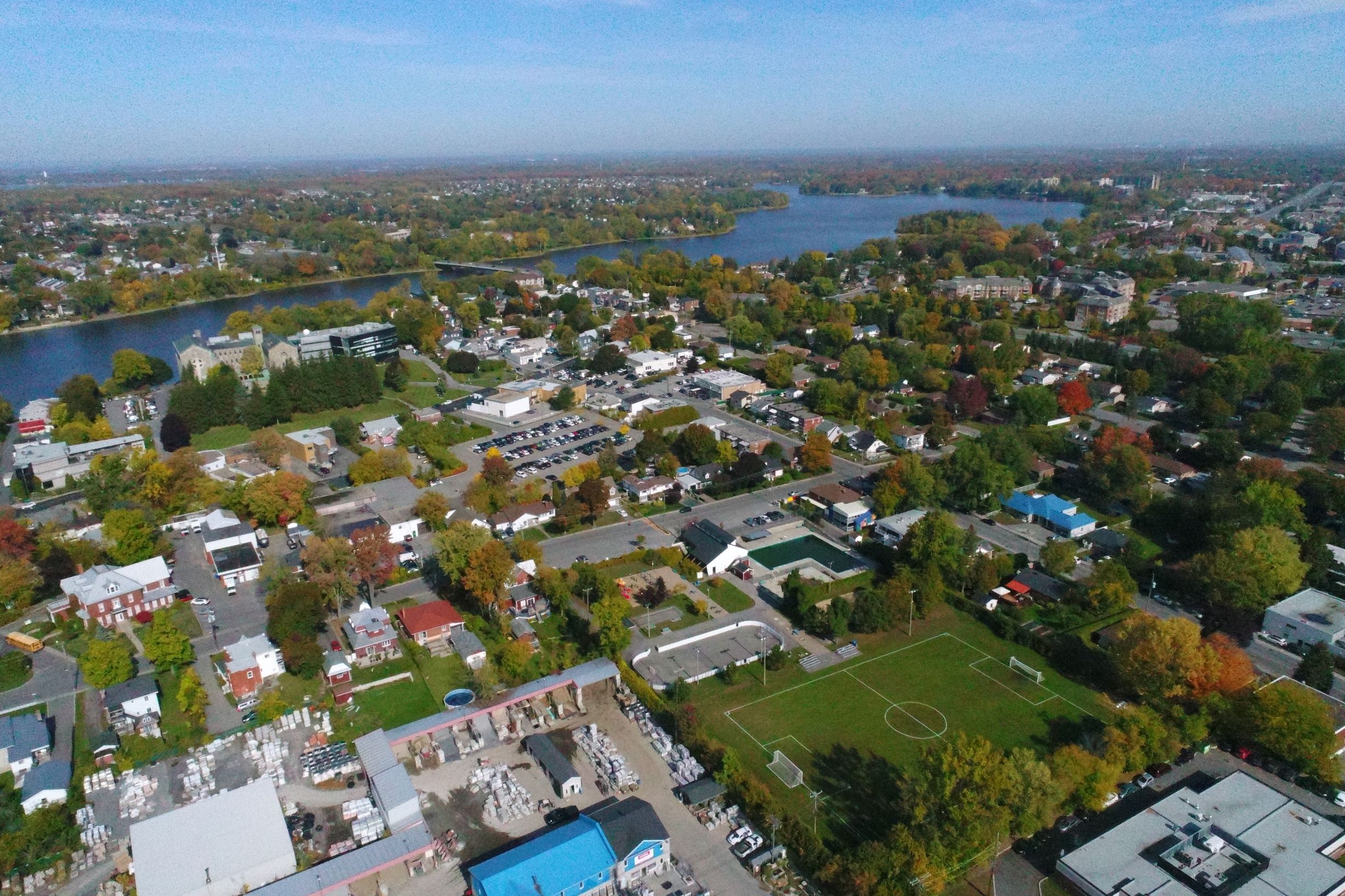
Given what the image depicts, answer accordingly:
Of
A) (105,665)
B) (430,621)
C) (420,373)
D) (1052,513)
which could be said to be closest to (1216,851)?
(1052,513)

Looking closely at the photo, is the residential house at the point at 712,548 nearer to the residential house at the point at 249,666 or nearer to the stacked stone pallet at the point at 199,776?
the residential house at the point at 249,666

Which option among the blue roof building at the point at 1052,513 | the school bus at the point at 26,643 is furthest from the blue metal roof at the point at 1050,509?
the school bus at the point at 26,643

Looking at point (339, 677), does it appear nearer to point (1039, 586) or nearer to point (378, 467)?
point (378, 467)

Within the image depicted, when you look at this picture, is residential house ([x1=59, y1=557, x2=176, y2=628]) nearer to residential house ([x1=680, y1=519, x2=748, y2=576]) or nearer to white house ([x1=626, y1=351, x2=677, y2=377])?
residential house ([x1=680, y1=519, x2=748, y2=576])

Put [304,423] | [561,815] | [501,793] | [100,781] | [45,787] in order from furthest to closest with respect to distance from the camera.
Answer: [304,423], [100,781], [501,793], [45,787], [561,815]

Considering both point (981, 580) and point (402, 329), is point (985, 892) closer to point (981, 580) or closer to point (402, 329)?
point (981, 580)

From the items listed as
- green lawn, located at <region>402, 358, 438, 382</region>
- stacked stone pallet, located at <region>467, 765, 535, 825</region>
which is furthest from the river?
stacked stone pallet, located at <region>467, 765, 535, 825</region>

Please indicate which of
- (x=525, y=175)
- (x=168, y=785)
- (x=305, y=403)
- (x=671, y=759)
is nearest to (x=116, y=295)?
(x=305, y=403)
